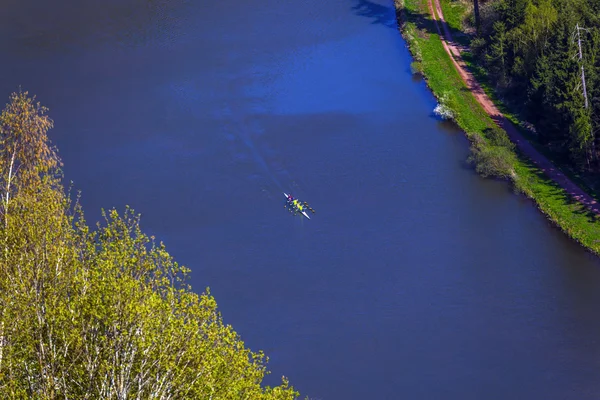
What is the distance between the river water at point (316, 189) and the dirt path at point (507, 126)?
2.72 metres

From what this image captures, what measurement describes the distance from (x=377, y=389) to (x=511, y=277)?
9663 mm

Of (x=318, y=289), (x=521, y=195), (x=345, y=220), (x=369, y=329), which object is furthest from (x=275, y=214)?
(x=521, y=195)

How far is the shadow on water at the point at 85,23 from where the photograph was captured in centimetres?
6662

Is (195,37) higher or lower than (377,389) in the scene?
higher

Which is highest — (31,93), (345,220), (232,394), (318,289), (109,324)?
(31,93)

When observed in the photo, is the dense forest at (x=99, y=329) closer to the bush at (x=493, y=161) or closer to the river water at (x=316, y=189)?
the river water at (x=316, y=189)

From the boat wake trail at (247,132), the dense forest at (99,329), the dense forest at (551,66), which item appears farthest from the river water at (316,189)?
the dense forest at (99,329)

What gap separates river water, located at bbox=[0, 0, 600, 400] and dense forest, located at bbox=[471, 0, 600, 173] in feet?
15.1

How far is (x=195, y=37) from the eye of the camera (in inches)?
2608

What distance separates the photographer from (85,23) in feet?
228

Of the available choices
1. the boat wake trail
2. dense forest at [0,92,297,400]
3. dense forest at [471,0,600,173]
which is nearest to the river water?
the boat wake trail

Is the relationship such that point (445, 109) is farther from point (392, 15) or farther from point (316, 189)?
point (392, 15)

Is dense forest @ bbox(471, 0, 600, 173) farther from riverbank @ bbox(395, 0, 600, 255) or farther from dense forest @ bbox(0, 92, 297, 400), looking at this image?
dense forest @ bbox(0, 92, 297, 400)

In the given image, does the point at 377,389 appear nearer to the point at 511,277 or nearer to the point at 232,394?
the point at 511,277
